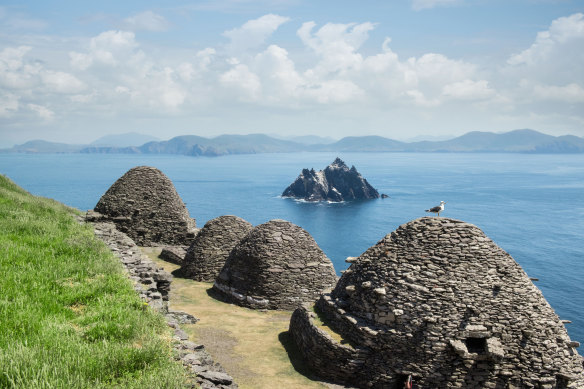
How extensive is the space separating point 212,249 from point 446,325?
1704 cm

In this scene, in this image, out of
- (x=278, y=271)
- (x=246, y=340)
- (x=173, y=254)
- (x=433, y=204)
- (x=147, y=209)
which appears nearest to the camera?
(x=246, y=340)

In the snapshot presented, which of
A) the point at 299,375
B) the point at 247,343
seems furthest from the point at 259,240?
the point at 299,375

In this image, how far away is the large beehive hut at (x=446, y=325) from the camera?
46.7 feet

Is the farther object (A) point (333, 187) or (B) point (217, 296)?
(A) point (333, 187)

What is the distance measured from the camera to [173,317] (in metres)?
14.9

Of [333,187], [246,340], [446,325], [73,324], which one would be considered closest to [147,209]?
[246,340]

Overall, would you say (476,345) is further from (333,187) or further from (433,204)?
(333,187)

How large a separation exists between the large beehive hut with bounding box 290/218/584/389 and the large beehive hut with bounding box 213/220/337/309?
21.4ft

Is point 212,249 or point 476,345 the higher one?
point 212,249

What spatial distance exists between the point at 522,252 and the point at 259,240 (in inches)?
2583

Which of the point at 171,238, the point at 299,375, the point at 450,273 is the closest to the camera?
the point at 450,273

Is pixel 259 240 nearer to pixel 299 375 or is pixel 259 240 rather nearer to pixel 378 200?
pixel 299 375

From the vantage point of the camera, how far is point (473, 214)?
348 ft

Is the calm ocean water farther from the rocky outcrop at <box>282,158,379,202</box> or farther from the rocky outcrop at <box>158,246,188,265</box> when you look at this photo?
the rocky outcrop at <box>158,246,188,265</box>
